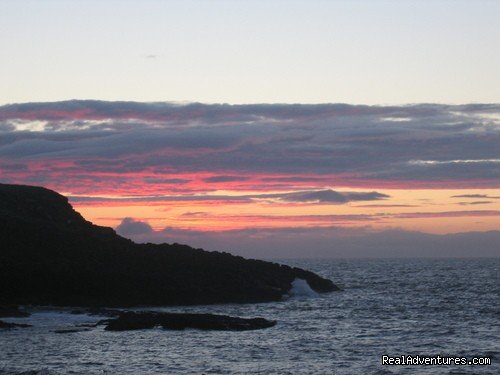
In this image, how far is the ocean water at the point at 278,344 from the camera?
137 ft

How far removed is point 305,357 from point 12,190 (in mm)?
67350

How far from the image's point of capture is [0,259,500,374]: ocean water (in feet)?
137

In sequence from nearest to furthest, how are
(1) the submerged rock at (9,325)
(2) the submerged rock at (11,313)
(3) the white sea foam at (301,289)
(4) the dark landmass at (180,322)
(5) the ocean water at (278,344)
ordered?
(5) the ocean water at (278,344) → (1) the submerged rock at (9,325) → (4) the dark landmass at (180,322) → (2) the submerged rock at (11,313) → (3) the white sea foam at (301,289)

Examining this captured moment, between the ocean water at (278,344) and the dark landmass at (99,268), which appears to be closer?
the ocean water at (278,344)

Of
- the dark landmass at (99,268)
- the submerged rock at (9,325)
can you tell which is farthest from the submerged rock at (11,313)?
the dark landmass at (99,268)

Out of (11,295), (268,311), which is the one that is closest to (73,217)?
(11,295)

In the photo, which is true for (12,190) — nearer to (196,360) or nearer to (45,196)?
(45,196)

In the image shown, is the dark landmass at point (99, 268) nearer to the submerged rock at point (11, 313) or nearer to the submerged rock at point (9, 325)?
the submerged rock at point (11, 313)

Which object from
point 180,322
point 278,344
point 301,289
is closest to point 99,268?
point 180,322

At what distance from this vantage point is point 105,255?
8750 centimetres

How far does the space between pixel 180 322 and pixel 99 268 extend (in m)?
25.9

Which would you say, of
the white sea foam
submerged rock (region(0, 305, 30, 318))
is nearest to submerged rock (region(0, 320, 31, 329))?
submerged rock (region(0, 305, 30, 318))

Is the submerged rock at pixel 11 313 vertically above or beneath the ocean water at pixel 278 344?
above

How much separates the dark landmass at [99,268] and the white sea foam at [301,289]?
2.99 ft
